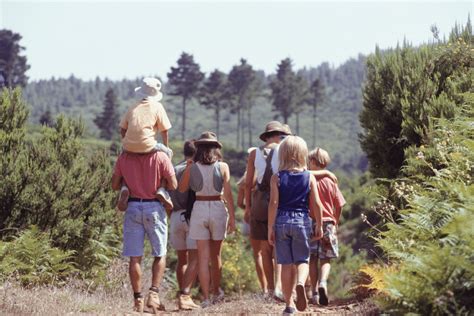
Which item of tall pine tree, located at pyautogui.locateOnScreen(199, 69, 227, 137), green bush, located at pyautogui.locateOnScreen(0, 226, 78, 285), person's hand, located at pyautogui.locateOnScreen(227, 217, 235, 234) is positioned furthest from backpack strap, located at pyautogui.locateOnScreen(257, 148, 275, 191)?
tall pine tree, located at pyautogui.locateOnScreen(199, 69, 227, 137)

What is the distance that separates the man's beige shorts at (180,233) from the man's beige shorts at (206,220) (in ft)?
1.11

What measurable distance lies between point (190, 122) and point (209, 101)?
5268 cm

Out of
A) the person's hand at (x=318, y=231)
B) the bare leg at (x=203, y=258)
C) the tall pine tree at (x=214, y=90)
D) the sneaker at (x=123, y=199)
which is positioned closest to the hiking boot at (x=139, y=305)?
the sneaker at (x=123, y=199)

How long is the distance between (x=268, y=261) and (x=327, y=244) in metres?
0.88

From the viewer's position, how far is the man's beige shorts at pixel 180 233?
8.76 metres

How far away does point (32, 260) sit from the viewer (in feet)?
29.1

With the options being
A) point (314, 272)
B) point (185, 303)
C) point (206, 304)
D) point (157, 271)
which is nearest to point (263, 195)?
point (314, 272)

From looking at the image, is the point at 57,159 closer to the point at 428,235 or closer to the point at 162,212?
the point at 162,212

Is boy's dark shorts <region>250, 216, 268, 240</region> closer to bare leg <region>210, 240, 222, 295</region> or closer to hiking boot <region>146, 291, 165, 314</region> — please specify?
bare leg <region>210, 240, 222, 295</region>

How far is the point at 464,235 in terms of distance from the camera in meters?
5.04

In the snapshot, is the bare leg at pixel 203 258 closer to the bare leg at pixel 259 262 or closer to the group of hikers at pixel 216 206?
the group of hikers at pixel 216 206

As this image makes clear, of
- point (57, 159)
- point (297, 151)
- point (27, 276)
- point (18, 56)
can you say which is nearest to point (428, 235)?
point (297, 151)

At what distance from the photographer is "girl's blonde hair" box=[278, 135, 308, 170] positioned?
6.91 meters

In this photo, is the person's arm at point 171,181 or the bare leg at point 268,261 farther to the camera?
the bare leg at point 268,261
